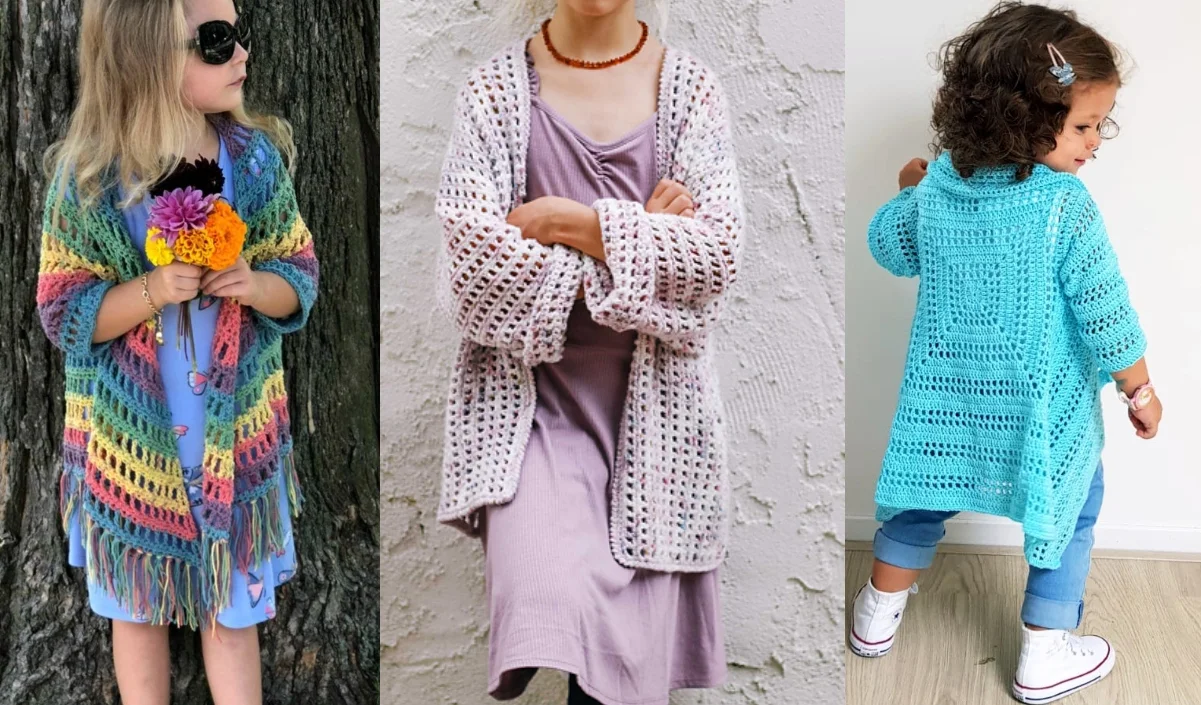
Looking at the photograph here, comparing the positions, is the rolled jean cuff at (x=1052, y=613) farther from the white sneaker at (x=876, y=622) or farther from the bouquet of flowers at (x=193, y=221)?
the bouquet of flowers at (x=193, y=221)

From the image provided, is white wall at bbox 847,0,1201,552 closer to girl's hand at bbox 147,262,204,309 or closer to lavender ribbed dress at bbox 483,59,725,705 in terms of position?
lavender ribbed dress at bbox 483,59,725,705

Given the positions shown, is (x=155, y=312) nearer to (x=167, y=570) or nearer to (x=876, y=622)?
(x=167, y=570)

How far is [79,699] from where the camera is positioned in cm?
174

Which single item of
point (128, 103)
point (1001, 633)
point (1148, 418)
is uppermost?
point (128, 103)

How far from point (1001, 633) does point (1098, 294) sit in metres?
0.80

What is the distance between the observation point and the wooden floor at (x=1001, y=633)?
215 cm

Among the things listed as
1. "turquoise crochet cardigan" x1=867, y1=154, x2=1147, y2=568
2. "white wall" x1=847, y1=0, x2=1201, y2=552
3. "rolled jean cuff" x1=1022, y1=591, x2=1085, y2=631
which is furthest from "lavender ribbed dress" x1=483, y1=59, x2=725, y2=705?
"white wall" x1=847, y1=0, x2=1201, y2=552

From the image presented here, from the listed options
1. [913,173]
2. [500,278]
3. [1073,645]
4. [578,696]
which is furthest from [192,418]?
[1073,645]

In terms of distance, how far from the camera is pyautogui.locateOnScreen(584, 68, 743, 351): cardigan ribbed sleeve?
52.7 inches

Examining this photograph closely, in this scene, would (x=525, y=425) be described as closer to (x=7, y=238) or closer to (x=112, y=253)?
(x=112, y=253)

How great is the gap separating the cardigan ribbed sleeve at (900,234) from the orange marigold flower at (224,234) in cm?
130

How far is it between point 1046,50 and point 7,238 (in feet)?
5.93

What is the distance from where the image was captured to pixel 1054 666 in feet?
7.01

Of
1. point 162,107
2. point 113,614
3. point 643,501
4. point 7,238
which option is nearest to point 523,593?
point 643,501
